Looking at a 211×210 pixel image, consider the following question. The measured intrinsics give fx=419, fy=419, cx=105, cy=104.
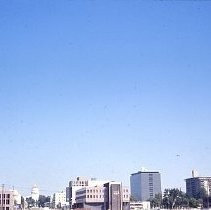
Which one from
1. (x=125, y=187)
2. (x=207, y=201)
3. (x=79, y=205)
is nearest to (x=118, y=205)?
(x=125, y=187)

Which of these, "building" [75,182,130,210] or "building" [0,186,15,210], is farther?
"building" [75,182,130,210]

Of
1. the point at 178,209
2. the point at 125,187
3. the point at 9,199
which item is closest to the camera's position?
the point at 9,199

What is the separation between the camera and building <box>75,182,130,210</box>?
16712cm

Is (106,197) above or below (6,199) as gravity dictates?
above

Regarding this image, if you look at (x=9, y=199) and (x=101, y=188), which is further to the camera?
(x=101, y=188)

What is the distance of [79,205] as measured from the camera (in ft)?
639

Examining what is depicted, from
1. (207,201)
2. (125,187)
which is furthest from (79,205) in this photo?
(207,201)

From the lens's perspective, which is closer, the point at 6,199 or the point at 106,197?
the point at 6,199

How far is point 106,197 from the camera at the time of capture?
173 m

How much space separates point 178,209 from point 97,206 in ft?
127

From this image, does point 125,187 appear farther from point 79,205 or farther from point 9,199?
point 9,199

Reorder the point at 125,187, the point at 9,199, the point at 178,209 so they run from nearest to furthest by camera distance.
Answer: the point at 9,199 → the point at 125,187 → the point at 178,209

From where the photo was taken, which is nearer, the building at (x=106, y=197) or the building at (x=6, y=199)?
the building at (x=6, y=199)

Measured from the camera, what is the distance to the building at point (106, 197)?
167 metres
